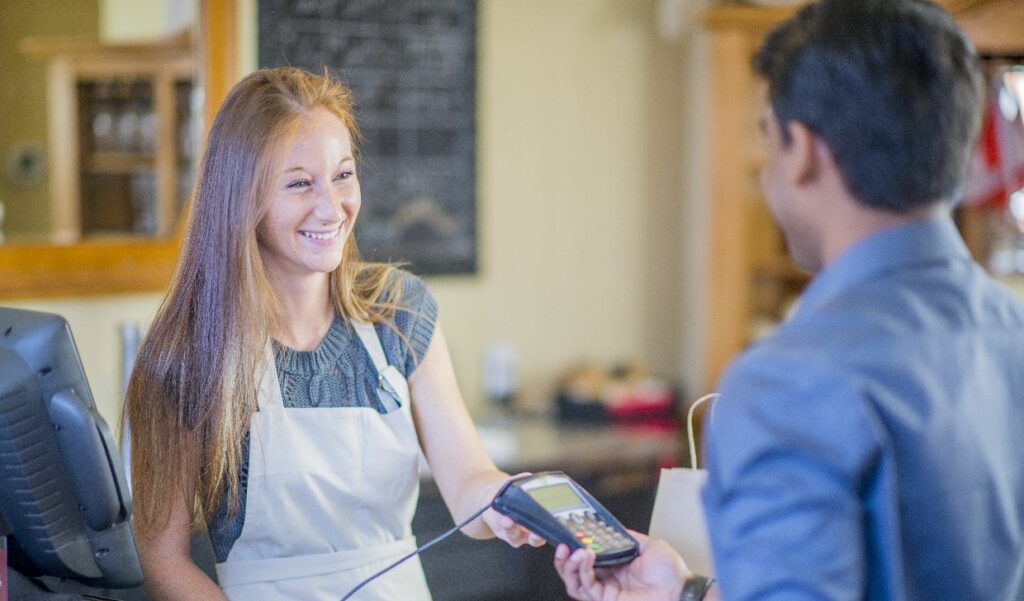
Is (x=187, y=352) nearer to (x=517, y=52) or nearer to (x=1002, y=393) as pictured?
(x=1002, y=393)

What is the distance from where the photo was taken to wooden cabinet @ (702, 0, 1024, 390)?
339 cm

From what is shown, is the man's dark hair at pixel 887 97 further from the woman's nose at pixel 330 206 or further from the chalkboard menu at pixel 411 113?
the chalkboard menu at pixel 411 113

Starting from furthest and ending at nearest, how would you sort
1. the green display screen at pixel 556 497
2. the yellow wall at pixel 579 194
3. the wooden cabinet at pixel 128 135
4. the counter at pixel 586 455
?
the yellow wall at pixel 579 194, the wooden cabinet at pixel 128 135, the counter at pixel 586 455, the green display screen at pixel 556 497

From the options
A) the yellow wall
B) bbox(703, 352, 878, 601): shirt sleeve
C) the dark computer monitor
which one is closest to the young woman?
the dark computer monitor

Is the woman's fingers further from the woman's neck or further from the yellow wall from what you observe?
the yellow wall

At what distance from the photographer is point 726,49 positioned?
3424 millimetres

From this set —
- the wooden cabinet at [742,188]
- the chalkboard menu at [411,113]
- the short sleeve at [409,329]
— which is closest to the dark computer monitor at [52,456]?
the short sleeve at [409,329]

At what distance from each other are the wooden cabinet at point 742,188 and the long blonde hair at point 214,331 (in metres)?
2.17

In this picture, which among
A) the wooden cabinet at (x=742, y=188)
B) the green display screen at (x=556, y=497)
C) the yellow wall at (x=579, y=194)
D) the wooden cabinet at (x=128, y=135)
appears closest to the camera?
the green display screen at (x=556, y=497)

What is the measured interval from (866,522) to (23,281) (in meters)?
2.24

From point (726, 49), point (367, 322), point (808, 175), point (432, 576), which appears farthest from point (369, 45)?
point (808, 175)

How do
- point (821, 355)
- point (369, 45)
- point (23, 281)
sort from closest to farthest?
point (821, 355), point (23, 281), point (369, 45)

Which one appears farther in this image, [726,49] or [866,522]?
[726,49]

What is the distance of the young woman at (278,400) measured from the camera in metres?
1.42
